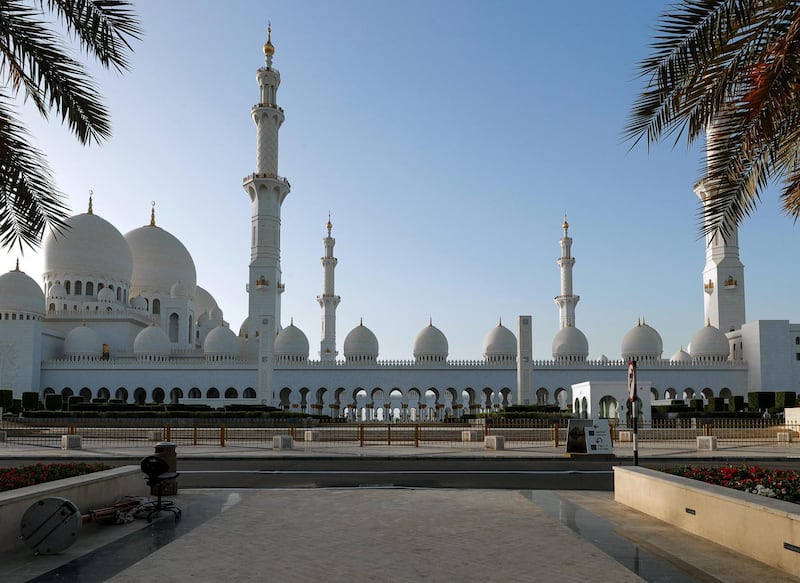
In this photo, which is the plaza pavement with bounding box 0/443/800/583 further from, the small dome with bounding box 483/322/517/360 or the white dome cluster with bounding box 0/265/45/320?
the white dome cluster with bounding box 0/265/45/320

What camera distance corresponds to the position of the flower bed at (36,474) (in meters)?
8.90

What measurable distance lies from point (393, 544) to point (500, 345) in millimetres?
47711

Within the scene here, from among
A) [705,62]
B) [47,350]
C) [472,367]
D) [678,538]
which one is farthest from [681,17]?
[47,350]

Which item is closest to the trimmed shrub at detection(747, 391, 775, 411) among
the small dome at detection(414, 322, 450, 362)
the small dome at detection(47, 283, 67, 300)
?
the small dome at detection(414, 322, 450, 362)

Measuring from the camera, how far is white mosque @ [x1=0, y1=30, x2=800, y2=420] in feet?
169

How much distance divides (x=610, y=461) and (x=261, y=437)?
13.2m

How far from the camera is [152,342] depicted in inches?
2175

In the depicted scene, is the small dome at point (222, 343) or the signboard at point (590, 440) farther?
the small dome at point (222, 343)

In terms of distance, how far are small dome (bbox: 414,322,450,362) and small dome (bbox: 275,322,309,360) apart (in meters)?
8.18

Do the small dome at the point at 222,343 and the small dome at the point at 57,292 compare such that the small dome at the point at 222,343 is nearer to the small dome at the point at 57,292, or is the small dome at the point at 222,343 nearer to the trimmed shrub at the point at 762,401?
the small dome at the point at 57,292

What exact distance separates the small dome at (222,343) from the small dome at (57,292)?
509 inches

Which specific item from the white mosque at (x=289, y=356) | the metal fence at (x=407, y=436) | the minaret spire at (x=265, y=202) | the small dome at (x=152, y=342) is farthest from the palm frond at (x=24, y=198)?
the small dome at (x=152, y=342)

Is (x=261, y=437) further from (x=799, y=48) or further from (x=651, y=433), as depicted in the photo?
(x=799, y=48)

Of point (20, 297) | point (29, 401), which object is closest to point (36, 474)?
point (29, 401)
